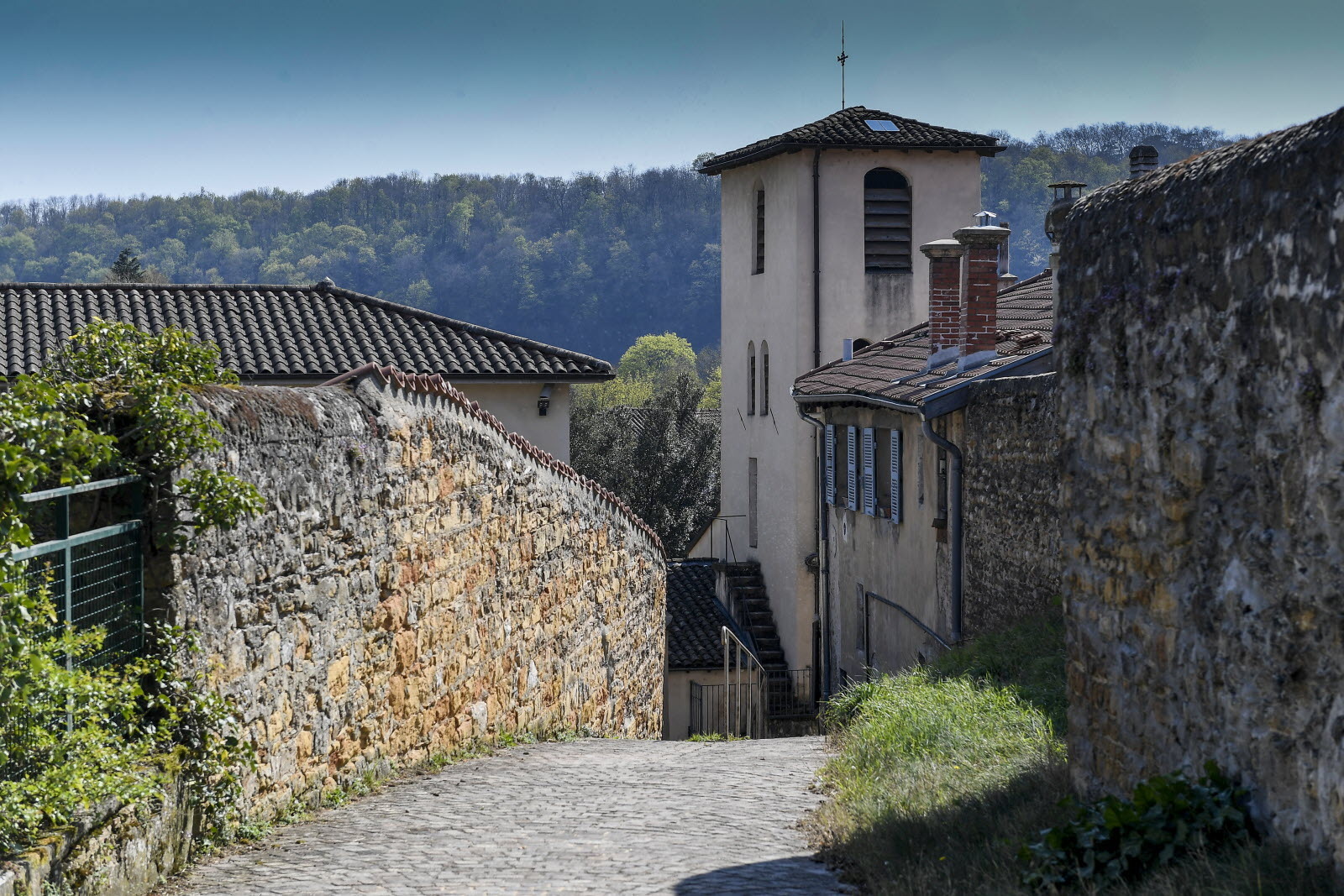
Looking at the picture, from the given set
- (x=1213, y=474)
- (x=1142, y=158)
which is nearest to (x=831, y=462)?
(x=1142, y=158)

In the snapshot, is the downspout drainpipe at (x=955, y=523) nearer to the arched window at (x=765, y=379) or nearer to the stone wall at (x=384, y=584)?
the stone wall at (x=384, y=584)

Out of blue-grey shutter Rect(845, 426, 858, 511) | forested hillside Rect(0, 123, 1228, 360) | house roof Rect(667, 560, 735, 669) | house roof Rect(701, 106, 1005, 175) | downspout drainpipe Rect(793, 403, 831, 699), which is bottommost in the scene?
house roof Rect(667, 560, 735, 669)

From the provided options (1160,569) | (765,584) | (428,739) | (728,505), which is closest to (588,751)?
(428,739)

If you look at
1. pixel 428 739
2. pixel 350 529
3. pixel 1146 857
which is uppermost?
pixel 350 529

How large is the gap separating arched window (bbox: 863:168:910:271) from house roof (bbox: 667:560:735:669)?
802cm

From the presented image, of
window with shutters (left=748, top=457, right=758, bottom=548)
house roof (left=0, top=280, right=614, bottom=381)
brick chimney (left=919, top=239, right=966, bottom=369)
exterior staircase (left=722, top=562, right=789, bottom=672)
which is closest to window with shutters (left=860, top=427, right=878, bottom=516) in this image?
brick chimney (left=919, top=239, right=966, bottom=369)

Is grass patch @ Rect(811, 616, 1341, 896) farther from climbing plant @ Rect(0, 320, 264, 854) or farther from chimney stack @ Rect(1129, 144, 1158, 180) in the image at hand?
chimney stack @ Rect(1129, 144, 1158, 180)

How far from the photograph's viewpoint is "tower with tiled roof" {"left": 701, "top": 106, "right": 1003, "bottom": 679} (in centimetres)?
3022

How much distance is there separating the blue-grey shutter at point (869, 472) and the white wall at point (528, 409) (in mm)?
4663

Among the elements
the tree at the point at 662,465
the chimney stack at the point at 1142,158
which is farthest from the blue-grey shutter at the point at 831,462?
the tree at the point at 662,465

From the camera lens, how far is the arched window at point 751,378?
33.3m

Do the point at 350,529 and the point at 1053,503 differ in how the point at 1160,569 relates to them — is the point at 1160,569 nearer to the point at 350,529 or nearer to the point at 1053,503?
the point at 350,529

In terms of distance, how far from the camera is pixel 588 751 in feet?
38.4

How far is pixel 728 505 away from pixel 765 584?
3.40 meters
